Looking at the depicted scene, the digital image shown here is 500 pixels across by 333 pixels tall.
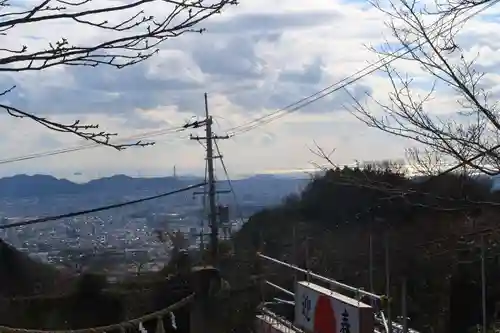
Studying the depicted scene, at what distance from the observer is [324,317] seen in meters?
6.25

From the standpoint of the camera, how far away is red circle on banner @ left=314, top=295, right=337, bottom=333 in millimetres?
6059

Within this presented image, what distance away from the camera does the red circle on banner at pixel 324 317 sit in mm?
6059

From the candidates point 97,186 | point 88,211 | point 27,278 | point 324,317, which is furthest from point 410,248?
point 97,186

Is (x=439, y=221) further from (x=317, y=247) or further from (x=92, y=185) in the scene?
(x=92, y=185)

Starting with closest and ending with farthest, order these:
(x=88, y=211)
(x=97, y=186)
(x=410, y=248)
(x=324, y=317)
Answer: (x=324, y=317) → (x=410, y=248) → (x=88, y=211) → (x=97, y=186)

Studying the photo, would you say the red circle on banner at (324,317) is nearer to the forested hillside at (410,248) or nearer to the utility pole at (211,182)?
the forested hillside at (410,248)

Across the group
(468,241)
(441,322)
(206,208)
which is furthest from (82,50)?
(206,208)

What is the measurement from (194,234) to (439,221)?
7810 millimetres

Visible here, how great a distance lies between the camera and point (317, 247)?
9.95m

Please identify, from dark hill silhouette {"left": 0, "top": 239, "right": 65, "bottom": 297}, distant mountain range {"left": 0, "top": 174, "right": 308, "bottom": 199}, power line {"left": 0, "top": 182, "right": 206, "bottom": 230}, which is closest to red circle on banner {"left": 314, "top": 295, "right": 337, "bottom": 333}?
power line {"left": 0, "top": 182, "right": 206, "bottom": 230}

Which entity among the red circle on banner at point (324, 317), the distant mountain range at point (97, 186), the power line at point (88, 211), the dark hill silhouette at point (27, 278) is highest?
the distant mountain range at point (97, 186)

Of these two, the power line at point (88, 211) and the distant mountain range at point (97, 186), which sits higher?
the distant mountain range at point (97, 186)

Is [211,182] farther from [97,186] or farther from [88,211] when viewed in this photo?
[88,211]

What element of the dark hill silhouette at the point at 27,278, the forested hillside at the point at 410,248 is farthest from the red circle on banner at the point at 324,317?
the dark hill silhouette at the point at 27,278
